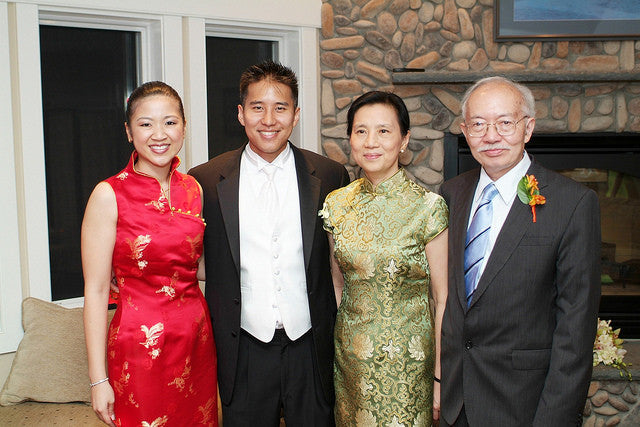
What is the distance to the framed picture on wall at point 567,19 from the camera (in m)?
3.24

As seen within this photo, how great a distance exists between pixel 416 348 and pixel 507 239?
0.47 meters

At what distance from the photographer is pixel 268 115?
2.01m

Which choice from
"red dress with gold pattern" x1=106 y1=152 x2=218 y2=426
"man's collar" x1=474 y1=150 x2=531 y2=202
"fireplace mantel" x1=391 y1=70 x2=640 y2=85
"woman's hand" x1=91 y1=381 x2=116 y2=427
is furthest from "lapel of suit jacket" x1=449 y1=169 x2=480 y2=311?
"fireplace mantel" x1=391 y1=70 x2=640 y2=85

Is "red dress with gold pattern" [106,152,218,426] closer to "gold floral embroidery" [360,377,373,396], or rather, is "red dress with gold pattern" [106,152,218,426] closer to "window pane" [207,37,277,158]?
"gold floral embroidery" [360,377,373,396]

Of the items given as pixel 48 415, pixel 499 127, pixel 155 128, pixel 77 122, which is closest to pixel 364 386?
pixel 499 127

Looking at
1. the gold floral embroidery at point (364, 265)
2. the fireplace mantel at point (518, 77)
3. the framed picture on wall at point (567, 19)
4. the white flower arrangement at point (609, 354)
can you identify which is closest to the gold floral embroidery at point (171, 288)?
the gold floral embroidery at point (364, 265)

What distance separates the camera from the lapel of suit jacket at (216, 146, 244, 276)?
1.94m

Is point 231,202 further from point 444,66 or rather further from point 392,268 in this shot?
point 444,66

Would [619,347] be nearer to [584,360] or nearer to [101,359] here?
[584,360]

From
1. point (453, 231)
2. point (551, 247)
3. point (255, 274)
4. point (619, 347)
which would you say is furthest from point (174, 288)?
point (619, 347)

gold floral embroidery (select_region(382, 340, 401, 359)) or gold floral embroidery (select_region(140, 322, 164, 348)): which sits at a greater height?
gold floral embroidery (select_region(140, 322, 164, 348))

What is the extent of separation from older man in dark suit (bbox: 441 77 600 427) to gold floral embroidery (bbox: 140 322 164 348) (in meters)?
0.82

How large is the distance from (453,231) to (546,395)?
50 cm

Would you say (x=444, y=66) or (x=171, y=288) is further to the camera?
(x=444, y=66)
